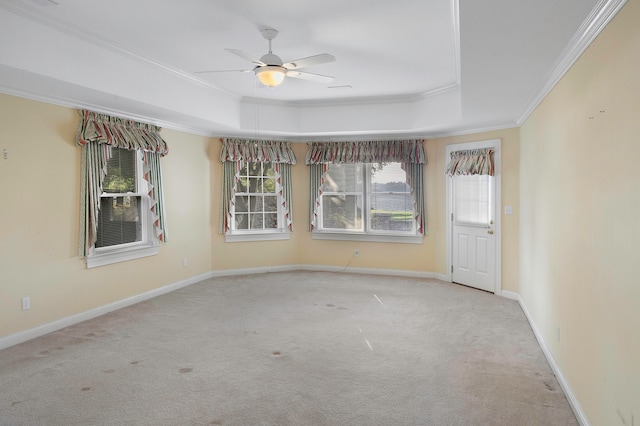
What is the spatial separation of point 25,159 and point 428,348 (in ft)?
13.6

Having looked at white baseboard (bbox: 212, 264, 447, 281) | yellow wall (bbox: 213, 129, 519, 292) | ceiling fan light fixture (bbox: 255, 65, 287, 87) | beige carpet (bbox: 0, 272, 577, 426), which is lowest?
beige carpet (bbox: 0, 272, 577, 426)

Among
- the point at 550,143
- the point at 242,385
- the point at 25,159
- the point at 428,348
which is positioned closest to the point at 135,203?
the point at 25,159

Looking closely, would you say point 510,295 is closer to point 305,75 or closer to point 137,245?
point 305,75

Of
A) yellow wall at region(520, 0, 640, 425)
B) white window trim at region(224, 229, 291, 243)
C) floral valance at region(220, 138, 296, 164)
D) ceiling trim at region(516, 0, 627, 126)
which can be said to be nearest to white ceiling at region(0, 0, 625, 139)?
ceiling trim at region(516, 0, 627, 126)

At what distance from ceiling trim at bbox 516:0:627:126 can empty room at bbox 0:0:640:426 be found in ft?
0.06

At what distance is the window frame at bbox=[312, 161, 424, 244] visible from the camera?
671 centimetres

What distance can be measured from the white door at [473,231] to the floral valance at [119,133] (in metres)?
4.27

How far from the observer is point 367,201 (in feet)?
23.0

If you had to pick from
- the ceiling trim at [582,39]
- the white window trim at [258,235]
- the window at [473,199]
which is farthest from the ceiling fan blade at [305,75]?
the white window trim at [258,235]

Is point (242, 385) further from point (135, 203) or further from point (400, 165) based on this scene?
point (400, 165)

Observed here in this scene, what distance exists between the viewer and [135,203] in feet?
17.6

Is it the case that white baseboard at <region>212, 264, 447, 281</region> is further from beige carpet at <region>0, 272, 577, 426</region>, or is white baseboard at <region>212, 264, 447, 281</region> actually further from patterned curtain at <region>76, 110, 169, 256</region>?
patterned curtain at <region>76, 110, 169, 256</region>

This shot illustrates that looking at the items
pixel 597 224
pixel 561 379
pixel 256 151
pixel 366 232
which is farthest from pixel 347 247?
pixel 597 224

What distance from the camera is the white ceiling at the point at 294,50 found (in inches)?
102
